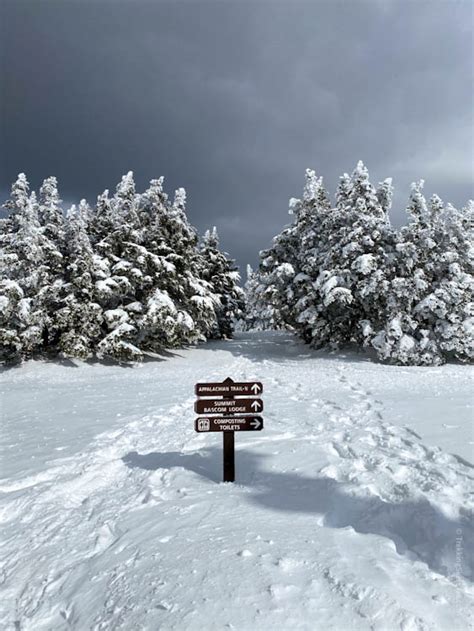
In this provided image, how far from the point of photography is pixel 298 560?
3535 mm

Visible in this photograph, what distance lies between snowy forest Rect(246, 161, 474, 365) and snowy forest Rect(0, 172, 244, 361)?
645 cm

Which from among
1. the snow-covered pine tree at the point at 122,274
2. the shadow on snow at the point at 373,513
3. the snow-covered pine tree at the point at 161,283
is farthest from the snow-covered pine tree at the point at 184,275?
the shadow on snow at the point at 373,513

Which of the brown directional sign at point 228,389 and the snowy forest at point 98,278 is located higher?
the snowy forest at point 98,278

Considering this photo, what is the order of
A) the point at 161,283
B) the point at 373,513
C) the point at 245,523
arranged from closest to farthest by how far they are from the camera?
the point at 245,523
the point at 373,513
the point at 161,283

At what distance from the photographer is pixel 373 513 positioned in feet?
14.6

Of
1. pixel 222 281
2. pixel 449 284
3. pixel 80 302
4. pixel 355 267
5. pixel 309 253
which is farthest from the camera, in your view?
pixel 222 281

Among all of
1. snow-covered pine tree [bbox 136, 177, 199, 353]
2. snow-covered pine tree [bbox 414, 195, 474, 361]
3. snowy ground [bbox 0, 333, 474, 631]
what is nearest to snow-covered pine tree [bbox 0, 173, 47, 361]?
snow-covered pine tree [bbox 136, 177, 199, 353]

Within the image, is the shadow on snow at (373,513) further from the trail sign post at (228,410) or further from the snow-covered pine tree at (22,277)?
the snow-covered pine tree at (22,277)

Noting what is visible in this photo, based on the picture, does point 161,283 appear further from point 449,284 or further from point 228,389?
point 228,389

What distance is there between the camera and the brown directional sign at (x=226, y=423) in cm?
560

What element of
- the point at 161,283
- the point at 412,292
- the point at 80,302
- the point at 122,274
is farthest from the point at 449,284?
the point at 80,302

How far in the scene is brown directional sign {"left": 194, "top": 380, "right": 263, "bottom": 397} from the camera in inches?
223

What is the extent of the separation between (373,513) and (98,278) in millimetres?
19668

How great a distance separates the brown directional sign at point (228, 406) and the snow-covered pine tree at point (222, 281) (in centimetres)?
3000
